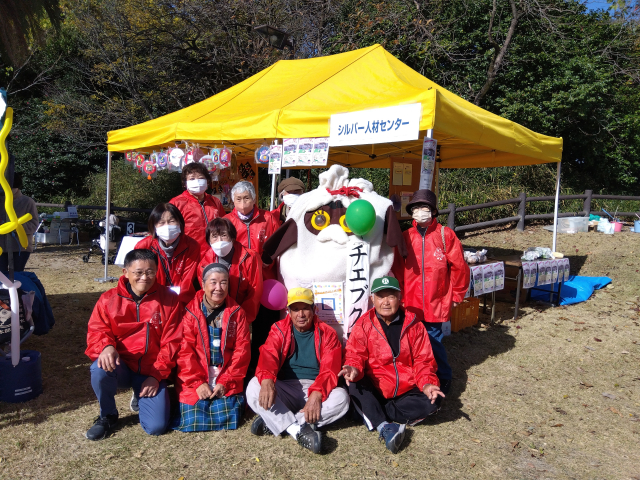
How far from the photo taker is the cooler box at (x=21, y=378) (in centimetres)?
331

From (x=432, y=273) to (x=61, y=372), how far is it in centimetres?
322

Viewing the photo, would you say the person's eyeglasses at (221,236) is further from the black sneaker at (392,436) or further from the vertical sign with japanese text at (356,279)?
the black sneaker at (392,436)

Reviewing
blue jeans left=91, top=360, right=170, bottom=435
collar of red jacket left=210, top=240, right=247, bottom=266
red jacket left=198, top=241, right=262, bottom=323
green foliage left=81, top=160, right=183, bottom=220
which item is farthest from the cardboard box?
green foliage left=81, top=160, right=183, bottom=220

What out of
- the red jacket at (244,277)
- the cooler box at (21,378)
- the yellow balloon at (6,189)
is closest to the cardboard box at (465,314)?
the red jacket at (244,277)

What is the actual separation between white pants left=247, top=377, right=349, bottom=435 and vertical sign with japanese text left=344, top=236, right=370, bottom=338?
618 millimetres

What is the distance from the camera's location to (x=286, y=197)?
14.3 ft

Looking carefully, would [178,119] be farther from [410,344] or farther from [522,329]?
[522,329]

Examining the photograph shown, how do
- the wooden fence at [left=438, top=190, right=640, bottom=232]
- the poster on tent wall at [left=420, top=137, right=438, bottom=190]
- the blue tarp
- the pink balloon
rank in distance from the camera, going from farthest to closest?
the wooden fence at [left=438, top=190, right=640, bottom=232]
the blue tarp
the poster on tent wall at [left=420, top=137, right=438, bottom=190]
the pink balloon

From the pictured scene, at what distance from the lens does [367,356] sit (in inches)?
127

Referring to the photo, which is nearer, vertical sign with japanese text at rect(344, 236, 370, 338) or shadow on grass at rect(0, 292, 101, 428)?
shadow on grass at rect(0, 292, 101, 428)

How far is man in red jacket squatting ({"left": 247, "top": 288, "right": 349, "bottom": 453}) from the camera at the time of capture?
Answer: 2.94 meters

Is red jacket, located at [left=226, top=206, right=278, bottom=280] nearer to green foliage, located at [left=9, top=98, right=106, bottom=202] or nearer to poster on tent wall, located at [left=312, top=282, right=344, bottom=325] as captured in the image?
poster on tent wall, located at [left=312, top=282, right=344, bottom=325]

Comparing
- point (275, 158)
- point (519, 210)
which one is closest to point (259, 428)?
point (275, 158)

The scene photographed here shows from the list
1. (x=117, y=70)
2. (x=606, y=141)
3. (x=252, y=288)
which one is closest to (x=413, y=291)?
(x=252, y=288)
